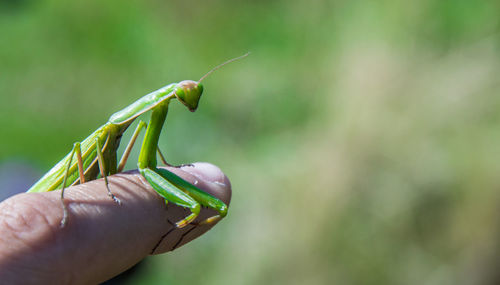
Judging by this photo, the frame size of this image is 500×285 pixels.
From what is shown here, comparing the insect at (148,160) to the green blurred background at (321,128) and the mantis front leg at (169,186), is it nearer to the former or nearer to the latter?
the mantis front leg at (169,186)

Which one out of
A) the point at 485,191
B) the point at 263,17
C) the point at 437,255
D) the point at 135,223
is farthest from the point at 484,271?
the point at 263,17

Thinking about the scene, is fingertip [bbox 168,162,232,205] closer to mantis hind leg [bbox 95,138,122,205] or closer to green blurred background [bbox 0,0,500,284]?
mantis hind leg [bbox 95,138,122,205]

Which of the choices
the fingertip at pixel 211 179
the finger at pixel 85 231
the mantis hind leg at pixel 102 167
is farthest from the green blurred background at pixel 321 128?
the mantis hind leg at pixel 102 167

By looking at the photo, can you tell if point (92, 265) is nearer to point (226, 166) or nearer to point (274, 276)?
point (274, 276)

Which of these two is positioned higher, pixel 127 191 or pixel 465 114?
pixel 127 191

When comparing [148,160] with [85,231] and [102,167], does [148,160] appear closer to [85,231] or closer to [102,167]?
[102,167]

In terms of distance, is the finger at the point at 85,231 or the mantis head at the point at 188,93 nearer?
the finger at the point at 85,231
